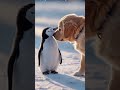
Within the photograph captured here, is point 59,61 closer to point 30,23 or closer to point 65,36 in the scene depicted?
point 65,36

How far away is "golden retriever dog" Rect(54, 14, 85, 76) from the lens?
251 centimetres

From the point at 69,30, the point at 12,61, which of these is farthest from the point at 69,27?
the point at 12,61

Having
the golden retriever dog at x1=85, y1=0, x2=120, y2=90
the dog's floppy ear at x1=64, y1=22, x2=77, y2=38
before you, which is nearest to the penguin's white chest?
the dog's floppy ear at x1=64, y1=22, x2=77, y2=38

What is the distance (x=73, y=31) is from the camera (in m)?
2.57

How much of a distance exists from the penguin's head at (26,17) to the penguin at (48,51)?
0.14 metres

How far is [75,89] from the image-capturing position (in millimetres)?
2492

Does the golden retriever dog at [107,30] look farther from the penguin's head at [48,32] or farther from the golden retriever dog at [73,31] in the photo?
the penguin's head at [48,32]

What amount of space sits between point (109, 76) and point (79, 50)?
0.32 metres

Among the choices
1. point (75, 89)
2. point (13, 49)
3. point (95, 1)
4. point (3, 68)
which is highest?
point (95, 1)

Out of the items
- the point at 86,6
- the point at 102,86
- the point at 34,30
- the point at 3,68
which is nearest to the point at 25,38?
the point at 34,30

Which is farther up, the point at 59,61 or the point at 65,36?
the point at 65,36

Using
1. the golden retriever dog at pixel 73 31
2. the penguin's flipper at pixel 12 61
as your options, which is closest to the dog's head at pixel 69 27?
the golden retriever dog at pixel 73 31

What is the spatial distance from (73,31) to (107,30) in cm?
27

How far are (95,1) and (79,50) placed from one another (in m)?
0.42
